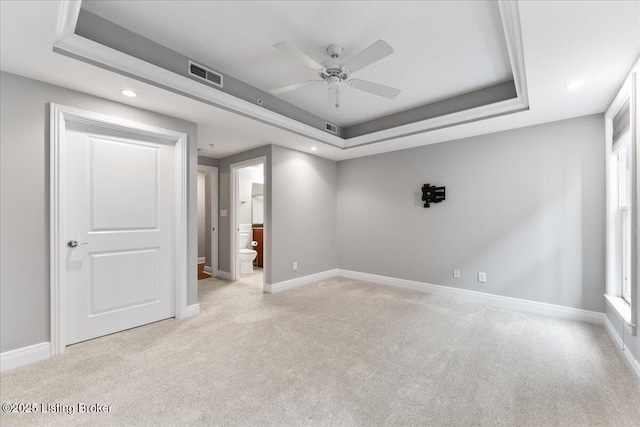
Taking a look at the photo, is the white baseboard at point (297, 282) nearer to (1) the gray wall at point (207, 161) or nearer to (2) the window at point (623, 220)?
(1) the gray wall at point (207, 161)

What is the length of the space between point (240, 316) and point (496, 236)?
339 cm

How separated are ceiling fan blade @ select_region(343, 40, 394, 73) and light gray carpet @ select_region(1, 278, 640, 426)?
2.33 metres

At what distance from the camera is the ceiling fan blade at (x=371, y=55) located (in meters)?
1.88

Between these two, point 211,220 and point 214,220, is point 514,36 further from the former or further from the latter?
point 211,220

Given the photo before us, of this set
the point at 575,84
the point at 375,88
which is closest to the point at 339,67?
the point at 375,88

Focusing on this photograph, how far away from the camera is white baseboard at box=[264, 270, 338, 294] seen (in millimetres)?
4176

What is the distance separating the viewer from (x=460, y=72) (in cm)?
288

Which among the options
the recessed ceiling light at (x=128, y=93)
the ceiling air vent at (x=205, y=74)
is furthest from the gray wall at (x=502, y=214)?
the recessed ceiling light at (x=128, y=93)

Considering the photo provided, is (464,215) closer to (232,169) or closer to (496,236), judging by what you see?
(496,236)

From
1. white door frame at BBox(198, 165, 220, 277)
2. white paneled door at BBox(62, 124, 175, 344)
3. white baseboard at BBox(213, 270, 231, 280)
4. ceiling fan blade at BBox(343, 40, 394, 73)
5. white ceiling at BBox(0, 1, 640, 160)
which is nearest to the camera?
white ceiling at BBox(0, 1, 640, 160)

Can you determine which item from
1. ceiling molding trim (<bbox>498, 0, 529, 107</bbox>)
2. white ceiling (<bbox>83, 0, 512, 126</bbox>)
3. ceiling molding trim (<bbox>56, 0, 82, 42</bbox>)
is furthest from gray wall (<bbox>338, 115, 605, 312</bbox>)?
ceiling molding trim (<bbox>56, 0, 82, 42</bbox>)

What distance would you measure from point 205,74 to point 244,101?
1.46ft

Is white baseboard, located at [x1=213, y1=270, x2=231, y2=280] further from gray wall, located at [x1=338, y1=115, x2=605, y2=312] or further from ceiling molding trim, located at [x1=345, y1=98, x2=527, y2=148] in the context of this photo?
ceiling molding trim, located at [x1=345, y1=98, x2=527, y2=148]

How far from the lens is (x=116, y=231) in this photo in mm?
2734
